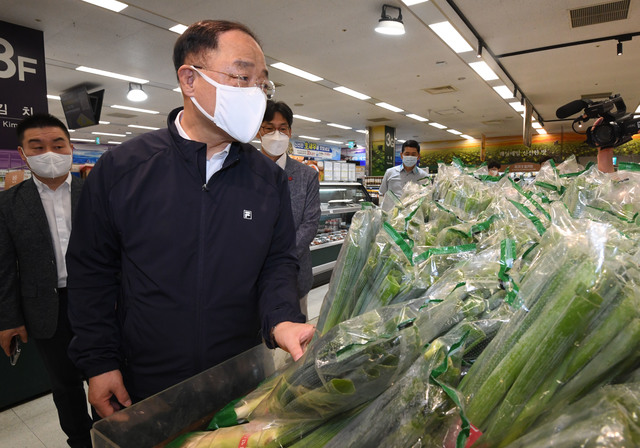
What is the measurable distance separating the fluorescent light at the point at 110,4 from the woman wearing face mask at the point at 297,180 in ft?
11.2

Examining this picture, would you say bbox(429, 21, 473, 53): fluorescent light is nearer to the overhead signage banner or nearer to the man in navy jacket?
the man in navy jacket

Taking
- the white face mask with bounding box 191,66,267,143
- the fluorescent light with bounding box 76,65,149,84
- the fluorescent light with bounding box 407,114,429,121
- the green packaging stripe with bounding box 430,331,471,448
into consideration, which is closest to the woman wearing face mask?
the white face mask with bounding box 191,66,267,143

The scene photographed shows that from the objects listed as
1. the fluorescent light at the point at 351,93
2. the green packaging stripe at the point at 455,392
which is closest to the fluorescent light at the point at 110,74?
the fluorescent light at the point at 351,93

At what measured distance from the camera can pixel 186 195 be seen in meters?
1.34

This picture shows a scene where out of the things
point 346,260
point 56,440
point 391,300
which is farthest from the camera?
point 56,440

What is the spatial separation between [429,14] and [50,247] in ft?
16.4

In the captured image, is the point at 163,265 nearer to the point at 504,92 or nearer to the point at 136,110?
the point at 504,92

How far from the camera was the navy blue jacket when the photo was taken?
132 cm

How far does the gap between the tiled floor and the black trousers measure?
0.46 m

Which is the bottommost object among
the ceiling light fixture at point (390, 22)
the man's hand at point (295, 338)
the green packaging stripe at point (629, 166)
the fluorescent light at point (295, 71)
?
the man's hand at point (295, 338)

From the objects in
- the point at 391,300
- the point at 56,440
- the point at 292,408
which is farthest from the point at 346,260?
the point at 56,440

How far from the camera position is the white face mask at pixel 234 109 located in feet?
4.56

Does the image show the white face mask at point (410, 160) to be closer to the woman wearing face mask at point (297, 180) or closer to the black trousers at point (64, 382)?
the woman wearing face mask at point (297, 180)

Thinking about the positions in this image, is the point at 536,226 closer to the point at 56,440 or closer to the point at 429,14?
the point at 56,440
